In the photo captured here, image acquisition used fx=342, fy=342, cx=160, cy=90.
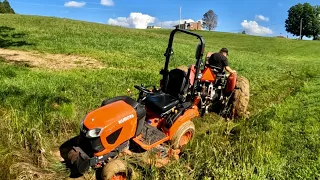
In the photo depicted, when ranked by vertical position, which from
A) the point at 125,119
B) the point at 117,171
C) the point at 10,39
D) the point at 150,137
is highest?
the point at 10,39

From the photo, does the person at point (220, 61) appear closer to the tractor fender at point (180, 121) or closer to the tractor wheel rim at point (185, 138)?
the tractor fender at point (180, 121)

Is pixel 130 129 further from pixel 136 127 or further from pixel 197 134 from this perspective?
pixel 197 134

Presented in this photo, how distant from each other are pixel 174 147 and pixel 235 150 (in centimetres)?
103

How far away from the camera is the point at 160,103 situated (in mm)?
5758

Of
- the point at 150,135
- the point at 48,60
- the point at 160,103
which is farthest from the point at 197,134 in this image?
the point at 48,60

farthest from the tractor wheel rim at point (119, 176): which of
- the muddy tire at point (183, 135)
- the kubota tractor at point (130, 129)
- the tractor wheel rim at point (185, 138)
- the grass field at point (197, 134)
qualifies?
the tractor wheel rim at point (185, 138)

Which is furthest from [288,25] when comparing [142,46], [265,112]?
[265,112]

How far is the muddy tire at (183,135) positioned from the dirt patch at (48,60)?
7142 millimetres

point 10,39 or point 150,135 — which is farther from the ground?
point 10,39

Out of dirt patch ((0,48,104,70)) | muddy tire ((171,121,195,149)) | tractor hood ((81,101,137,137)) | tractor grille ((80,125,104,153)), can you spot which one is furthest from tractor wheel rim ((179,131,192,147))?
dirt patch ((0,48,104,70))

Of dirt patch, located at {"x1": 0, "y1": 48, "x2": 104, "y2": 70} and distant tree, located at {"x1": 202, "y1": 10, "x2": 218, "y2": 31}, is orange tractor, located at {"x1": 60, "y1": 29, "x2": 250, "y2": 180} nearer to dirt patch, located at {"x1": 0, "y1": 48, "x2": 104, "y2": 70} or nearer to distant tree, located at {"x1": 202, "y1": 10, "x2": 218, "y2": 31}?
dirt patch, located at {"x1": 0, "y1": 48, "x2": 104, "y2": 70}

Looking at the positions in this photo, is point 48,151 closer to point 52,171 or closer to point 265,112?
point 52,171

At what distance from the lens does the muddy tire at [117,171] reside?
4.38 metres

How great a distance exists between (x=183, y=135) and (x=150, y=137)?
861mm
